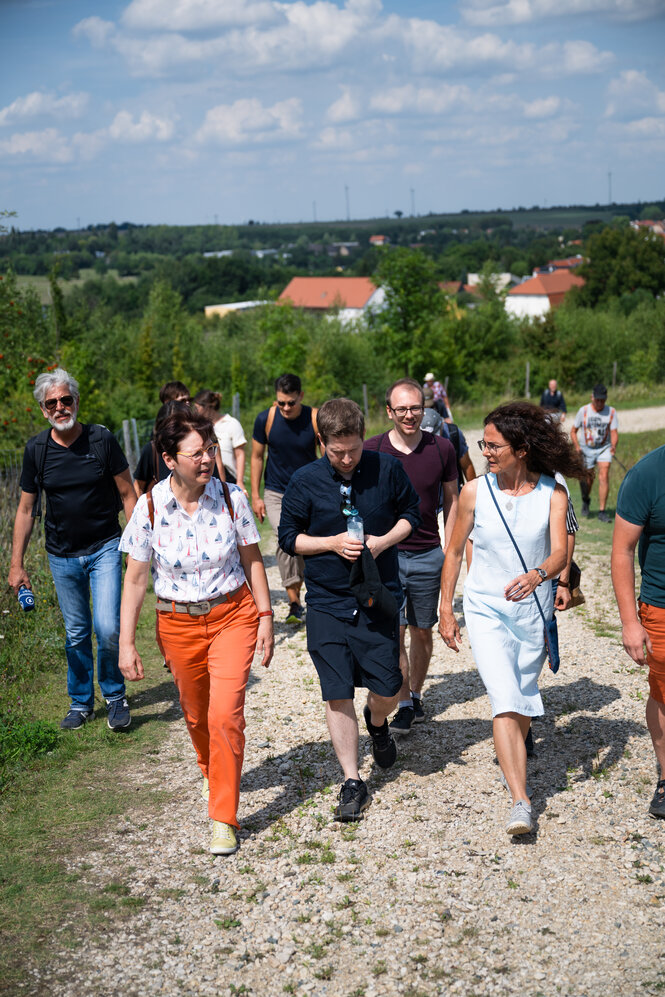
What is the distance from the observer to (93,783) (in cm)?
527

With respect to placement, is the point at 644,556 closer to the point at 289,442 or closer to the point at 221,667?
the point at 221,667

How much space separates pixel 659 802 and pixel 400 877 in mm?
1345

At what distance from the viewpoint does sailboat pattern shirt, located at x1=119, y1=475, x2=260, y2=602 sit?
430 centimetres

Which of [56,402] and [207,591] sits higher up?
[56,402]

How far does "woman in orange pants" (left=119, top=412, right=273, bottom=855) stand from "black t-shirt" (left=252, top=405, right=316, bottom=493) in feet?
10.5

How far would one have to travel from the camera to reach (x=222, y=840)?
4.42 metres

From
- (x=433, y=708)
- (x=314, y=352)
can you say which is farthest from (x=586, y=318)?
(x=433, y=708)

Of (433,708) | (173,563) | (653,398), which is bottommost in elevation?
(653,398)

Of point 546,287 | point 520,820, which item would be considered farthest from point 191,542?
point 546,287

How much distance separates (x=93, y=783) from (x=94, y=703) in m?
1.13

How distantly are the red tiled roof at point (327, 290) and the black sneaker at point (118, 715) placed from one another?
10723 cm

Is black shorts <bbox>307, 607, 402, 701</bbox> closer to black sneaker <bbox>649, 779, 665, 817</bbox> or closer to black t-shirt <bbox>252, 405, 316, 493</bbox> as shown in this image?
black sneaker <bbox>649, 779, 665, 817</bbox>

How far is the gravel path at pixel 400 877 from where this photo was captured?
3.54 metres

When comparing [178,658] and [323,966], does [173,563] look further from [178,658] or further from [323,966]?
[323,966]
